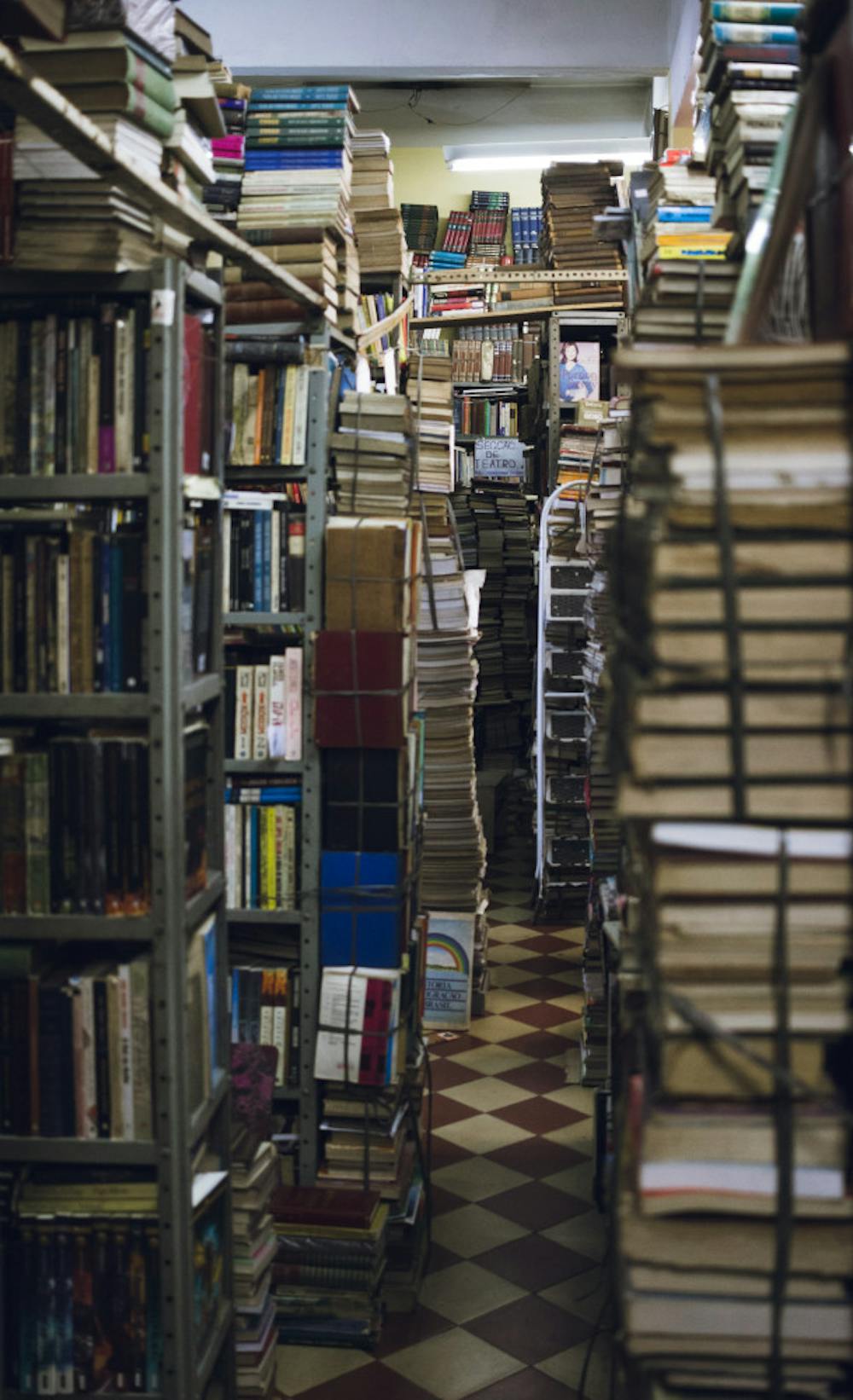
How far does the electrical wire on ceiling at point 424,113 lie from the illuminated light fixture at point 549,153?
181mm

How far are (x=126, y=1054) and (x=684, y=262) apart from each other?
1.55 metres

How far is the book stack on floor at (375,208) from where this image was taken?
4595mm

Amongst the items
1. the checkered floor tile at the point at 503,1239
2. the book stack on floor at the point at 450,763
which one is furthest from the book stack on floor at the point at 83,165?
the book stack on floor at the point at 450,763

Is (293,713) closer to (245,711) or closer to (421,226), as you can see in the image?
(245,711)

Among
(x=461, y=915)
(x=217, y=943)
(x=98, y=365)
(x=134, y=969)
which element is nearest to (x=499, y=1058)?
(x=461, y=915)

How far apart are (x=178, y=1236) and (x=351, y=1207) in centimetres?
102

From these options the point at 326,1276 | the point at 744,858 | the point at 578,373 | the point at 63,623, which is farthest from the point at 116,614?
the point at 578,373

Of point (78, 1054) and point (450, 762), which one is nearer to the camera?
point (78, 1054)

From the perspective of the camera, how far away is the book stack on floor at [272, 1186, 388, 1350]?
3232 mm

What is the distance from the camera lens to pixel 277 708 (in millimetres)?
3500

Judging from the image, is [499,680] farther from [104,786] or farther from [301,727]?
[104,786]

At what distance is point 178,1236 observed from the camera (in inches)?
91.8

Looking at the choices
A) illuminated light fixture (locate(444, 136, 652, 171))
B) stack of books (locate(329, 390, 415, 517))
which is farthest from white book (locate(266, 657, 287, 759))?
illuminated light fixture (locate(444, 136, 652, 171))

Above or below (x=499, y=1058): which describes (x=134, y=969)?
above
